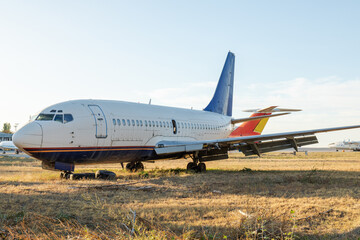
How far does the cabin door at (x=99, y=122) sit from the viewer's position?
16.0m

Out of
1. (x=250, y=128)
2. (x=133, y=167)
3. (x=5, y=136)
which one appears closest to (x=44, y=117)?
(x=133, y=167)

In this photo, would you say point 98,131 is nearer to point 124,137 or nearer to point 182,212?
point 124,137

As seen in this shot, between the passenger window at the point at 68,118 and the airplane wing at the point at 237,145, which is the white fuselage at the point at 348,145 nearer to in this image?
the airplane wing at the point at 237,145

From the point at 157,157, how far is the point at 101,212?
11.8 meters

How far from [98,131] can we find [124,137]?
1.72 m

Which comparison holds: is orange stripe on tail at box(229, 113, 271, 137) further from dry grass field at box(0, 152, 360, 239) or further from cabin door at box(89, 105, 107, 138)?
dry grass field at box(0, 152, 360, 239)

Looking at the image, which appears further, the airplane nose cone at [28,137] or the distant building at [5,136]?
the distant building at [5,136]

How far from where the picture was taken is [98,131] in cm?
1597

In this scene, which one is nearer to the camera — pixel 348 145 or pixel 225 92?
pixel 225 92

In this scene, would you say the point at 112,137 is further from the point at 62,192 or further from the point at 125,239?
the point at 125,239

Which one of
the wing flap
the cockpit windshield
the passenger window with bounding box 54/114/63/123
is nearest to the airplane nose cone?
the cockpit windshield

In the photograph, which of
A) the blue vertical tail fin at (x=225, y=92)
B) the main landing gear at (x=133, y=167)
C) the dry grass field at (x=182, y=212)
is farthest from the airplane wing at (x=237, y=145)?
the blue vertical tail fin at (x=225, y=92)

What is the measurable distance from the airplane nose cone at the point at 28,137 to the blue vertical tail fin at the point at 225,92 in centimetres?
1629

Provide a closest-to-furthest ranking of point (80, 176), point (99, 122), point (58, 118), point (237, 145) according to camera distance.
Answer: point (58, 118)
point (80, 176)
point (99, 122)
point (237, 145)
